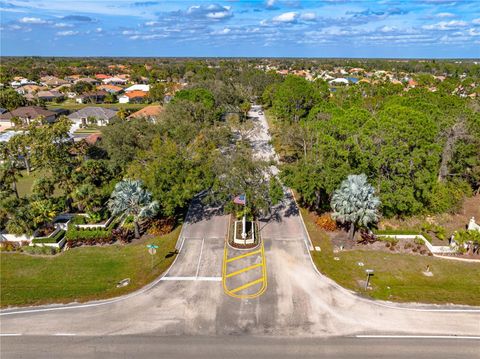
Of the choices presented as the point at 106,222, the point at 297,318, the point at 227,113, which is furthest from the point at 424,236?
the point at 227,113

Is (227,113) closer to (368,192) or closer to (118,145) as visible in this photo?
(118,145)

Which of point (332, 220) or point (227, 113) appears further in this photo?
point (227, 113)

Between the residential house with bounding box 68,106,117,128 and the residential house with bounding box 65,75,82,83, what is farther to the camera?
the residential house with bounding box 65,75,82,83

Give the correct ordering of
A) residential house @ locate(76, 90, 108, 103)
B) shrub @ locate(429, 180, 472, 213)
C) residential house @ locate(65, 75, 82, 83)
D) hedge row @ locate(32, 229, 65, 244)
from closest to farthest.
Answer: hedge row @ locate(32, 229, 65, 244)
shrub @ locate(429, 180, 472, 213)
residential house @ locate(76, 90, 108, 103)
residential house @ locate(65, 75, 82, 83)

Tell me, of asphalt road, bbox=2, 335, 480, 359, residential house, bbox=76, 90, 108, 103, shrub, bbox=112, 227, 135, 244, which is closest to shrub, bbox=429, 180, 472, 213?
asphalt road, bbox=2, 335, 480, 359

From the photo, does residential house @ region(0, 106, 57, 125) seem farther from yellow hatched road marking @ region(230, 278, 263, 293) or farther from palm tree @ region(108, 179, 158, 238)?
yellow hatched road marking @ region(230, 278, 263, 293)

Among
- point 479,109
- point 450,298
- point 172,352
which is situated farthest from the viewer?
point 479,109

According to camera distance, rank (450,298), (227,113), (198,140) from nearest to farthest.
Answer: (450,298) → (198,140) → (227,113)
